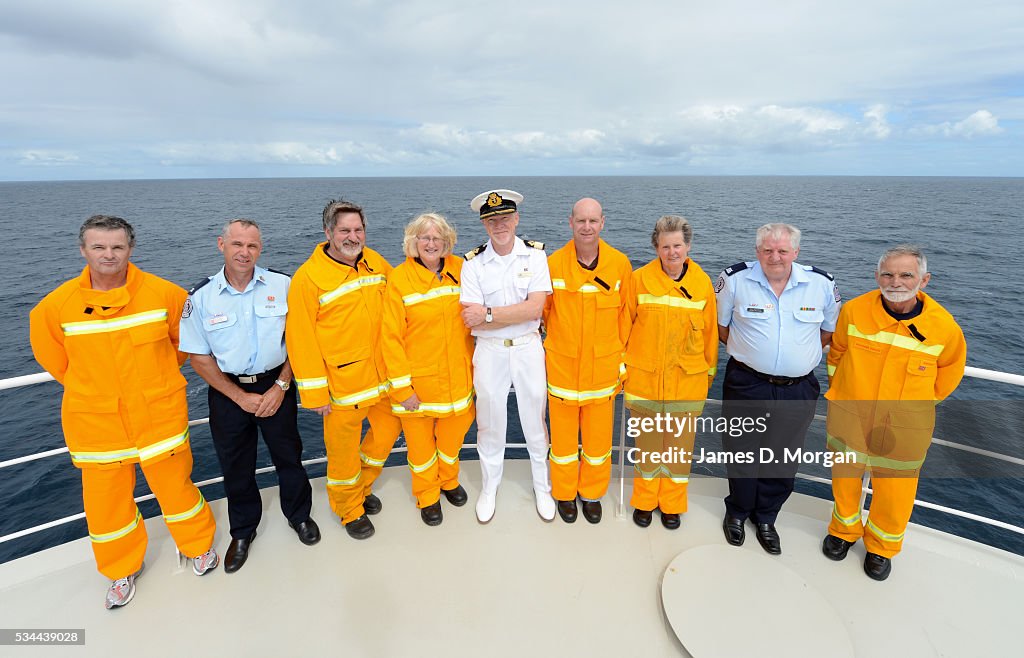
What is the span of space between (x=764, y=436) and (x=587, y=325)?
1332 mm

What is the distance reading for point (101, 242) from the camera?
235cm

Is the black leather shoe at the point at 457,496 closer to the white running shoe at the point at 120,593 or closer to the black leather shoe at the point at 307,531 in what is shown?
the black leather shoe at the point at 307,531

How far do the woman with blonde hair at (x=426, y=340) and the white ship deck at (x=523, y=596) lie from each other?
0.60m

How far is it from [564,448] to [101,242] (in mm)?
2847

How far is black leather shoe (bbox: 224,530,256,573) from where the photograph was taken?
2.94 metres

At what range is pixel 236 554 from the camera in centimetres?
297

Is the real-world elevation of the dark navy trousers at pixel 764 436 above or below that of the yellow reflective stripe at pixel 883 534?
above

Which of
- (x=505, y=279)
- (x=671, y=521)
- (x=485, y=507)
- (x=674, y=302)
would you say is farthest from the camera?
(x=485, y=507)

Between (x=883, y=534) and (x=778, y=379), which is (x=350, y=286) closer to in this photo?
(x=778, y=379)

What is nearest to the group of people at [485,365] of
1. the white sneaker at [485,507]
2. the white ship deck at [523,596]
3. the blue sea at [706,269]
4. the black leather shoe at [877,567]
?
the black leather shoe at [877,567]

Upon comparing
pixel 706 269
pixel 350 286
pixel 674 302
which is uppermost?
pixel 350 286

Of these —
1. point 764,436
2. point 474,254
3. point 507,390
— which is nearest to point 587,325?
point 507,390

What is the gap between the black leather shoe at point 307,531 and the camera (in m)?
3.14

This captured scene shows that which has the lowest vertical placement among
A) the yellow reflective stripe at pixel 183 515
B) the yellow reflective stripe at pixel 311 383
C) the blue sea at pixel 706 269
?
the blue sea at pixel 706 269
